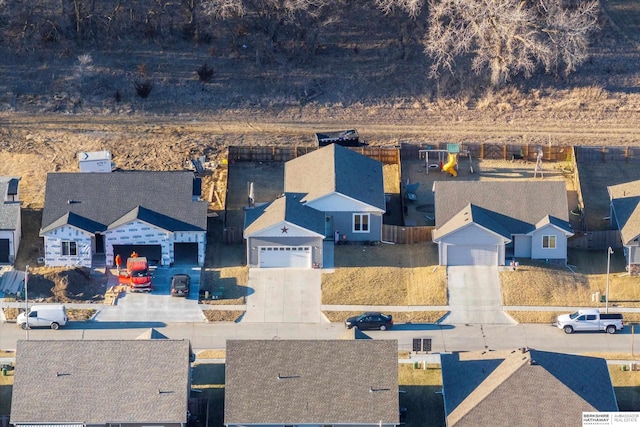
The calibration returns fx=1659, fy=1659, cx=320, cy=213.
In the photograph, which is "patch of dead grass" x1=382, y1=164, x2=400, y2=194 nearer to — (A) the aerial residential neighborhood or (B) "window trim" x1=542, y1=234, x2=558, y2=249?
(A) the aerial residential neighborhood

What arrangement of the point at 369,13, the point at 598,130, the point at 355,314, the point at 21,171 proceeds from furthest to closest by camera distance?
the point at 369,13 < the point at 598,130 < the point at 21,171 < the point at 355,314

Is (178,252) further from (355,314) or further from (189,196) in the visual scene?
(355,314)

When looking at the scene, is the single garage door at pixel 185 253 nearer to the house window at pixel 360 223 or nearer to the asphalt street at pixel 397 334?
the asphalt street at pixel 397 334

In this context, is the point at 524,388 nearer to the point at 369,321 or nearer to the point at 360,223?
the point at 369,321

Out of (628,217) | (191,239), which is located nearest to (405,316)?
(191,239)

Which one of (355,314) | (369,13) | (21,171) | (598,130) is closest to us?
(355,314)

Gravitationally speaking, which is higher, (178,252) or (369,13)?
(369,13)

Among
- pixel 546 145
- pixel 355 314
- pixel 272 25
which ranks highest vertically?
pixel 272 25

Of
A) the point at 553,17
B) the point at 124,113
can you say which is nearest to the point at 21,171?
the point at 124,113
